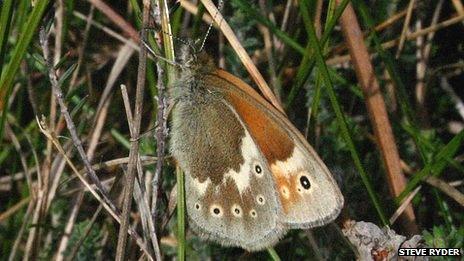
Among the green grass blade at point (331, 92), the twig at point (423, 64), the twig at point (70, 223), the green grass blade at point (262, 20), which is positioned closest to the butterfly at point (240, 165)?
the green grass blade at point (331, 92)

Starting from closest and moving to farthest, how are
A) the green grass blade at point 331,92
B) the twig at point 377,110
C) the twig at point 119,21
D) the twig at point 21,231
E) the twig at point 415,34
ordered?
the green grass blade at point 331,92 < the twig at point 377,110 < the twig at point 21,231 < the twig at point 119,21 < the twig at point 415,34

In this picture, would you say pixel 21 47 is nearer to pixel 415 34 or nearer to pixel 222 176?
pixel 222 176

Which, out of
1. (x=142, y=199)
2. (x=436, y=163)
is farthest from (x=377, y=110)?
Result: (x=142, y=199)

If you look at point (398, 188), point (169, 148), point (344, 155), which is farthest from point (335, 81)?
point (169, 148)

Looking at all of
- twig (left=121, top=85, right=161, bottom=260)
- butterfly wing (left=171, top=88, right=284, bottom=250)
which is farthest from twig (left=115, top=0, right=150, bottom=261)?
butterfly wing (left=171, top=88, right=284, bottom=250)

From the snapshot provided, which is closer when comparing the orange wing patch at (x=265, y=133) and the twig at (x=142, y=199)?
the twig at (x=142, y=199)

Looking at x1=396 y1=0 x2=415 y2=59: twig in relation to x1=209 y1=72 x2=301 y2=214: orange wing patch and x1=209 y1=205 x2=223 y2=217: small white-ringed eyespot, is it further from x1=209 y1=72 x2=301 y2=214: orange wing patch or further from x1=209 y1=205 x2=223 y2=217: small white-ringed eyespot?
x1=209 y1=205 x2=223 y2=217: small white-ringed eyespot

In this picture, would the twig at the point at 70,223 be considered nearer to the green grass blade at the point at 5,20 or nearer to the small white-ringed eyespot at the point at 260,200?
the small white-ringed eyespot at the point at 260,200
